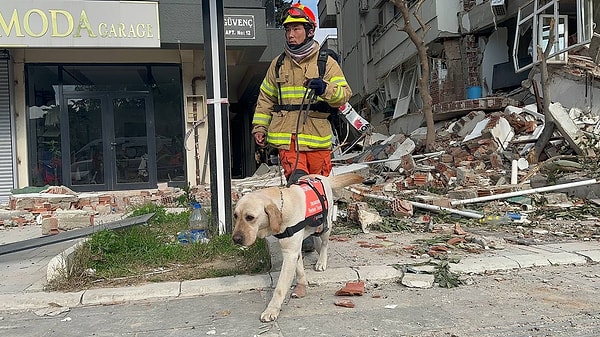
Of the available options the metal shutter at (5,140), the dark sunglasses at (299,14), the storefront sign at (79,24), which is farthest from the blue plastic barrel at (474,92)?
the metal shutter at (5,140)

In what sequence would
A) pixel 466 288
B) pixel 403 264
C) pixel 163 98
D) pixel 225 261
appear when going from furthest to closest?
pixel 163 98 < pixel 225 261 < pixel 403 264 < pixel 466 288

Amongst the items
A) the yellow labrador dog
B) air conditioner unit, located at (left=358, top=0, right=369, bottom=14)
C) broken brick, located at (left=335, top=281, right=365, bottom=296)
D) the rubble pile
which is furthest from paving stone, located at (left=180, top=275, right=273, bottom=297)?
air conditioner unit, located at (left=358, top=0, right=369, bottom=14)

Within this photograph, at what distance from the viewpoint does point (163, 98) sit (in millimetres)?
11336

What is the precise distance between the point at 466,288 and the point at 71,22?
324 inches

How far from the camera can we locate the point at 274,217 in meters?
3.04

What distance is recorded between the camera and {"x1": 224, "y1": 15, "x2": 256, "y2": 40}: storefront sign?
30.9 feet

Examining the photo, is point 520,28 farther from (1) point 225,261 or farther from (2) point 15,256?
(2) point 15,256

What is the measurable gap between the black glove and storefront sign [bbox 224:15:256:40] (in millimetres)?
6015

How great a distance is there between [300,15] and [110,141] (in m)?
8.20

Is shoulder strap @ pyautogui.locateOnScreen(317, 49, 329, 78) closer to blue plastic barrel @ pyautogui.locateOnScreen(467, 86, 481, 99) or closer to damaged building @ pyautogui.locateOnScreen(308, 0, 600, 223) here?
damaged building @ pyautogui.locateOnScreen(308, 0, 600, 223)

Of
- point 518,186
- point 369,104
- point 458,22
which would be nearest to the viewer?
point 518,186

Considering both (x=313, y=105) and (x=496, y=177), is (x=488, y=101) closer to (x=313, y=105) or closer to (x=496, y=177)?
(x=496, y=177)

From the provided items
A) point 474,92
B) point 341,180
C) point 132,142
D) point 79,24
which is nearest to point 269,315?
point 341,180

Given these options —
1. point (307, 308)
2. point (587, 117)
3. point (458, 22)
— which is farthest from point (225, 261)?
point (458, 22)
